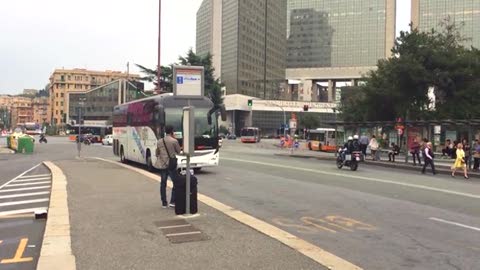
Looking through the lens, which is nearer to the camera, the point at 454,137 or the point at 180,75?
the point at 180,75

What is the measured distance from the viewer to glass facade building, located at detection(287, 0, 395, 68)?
536 feet

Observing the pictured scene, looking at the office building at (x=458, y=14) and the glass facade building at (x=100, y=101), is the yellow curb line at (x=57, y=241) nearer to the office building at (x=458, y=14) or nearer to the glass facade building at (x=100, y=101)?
the office building at (x=458, y=14)

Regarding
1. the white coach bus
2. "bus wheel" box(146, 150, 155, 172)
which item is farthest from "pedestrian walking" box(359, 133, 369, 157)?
"bus wheel" box(146, 150, 155, 172)

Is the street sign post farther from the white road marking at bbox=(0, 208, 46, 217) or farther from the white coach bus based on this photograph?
the white coach bus

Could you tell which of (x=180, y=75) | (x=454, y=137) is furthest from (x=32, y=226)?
(x=454, y=137)

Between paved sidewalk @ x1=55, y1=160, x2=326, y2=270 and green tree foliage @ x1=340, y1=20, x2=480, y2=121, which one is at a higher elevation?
green tree foliage @ x1=340, y1=20, x2=480, y2=121

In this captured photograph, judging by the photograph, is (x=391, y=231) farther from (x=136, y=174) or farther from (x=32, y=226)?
(x=136, y=174)

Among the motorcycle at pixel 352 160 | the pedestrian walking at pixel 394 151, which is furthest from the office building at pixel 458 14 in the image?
the motorcycle at pixel 352 160

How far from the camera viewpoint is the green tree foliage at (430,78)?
46375 mm

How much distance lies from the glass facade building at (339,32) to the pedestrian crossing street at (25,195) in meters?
148

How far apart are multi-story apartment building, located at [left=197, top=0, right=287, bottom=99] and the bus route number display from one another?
12256 centimetres

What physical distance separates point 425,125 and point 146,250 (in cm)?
2694

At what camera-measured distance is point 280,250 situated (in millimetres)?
8125

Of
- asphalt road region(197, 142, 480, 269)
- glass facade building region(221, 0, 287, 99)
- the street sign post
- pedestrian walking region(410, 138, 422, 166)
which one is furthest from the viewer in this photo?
glass facade building region(221, 0, 287, 99)
